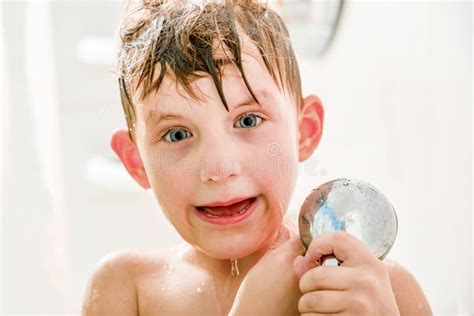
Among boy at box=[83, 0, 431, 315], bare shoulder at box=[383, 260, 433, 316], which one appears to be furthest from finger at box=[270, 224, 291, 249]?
bare shoulder at box=[383, 260, 433, 316]

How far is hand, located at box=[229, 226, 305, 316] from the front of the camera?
29.1 inches

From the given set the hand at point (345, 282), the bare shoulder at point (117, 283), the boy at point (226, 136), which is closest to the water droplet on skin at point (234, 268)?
the boy at point (226, 136)

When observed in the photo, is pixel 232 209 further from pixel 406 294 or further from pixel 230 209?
pixel 406 294

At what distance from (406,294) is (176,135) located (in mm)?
288

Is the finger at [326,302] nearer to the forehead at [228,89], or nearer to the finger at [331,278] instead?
the finger at [331,278]

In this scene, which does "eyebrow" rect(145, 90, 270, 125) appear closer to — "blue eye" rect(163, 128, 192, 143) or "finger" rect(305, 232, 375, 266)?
"blue eye" rect(163, 128, 192, 143)

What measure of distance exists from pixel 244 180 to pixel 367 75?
304mm

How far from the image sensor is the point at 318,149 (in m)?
0.93

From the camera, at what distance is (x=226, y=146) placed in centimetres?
78

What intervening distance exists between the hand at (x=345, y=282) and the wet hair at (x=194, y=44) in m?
0.18

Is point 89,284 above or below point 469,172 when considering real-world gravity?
below

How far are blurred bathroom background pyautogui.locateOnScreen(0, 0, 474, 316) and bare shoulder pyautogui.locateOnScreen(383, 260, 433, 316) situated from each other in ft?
0.33

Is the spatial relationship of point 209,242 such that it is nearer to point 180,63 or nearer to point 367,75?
point 180,63

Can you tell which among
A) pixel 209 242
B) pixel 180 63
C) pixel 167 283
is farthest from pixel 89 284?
pixel 180 63
